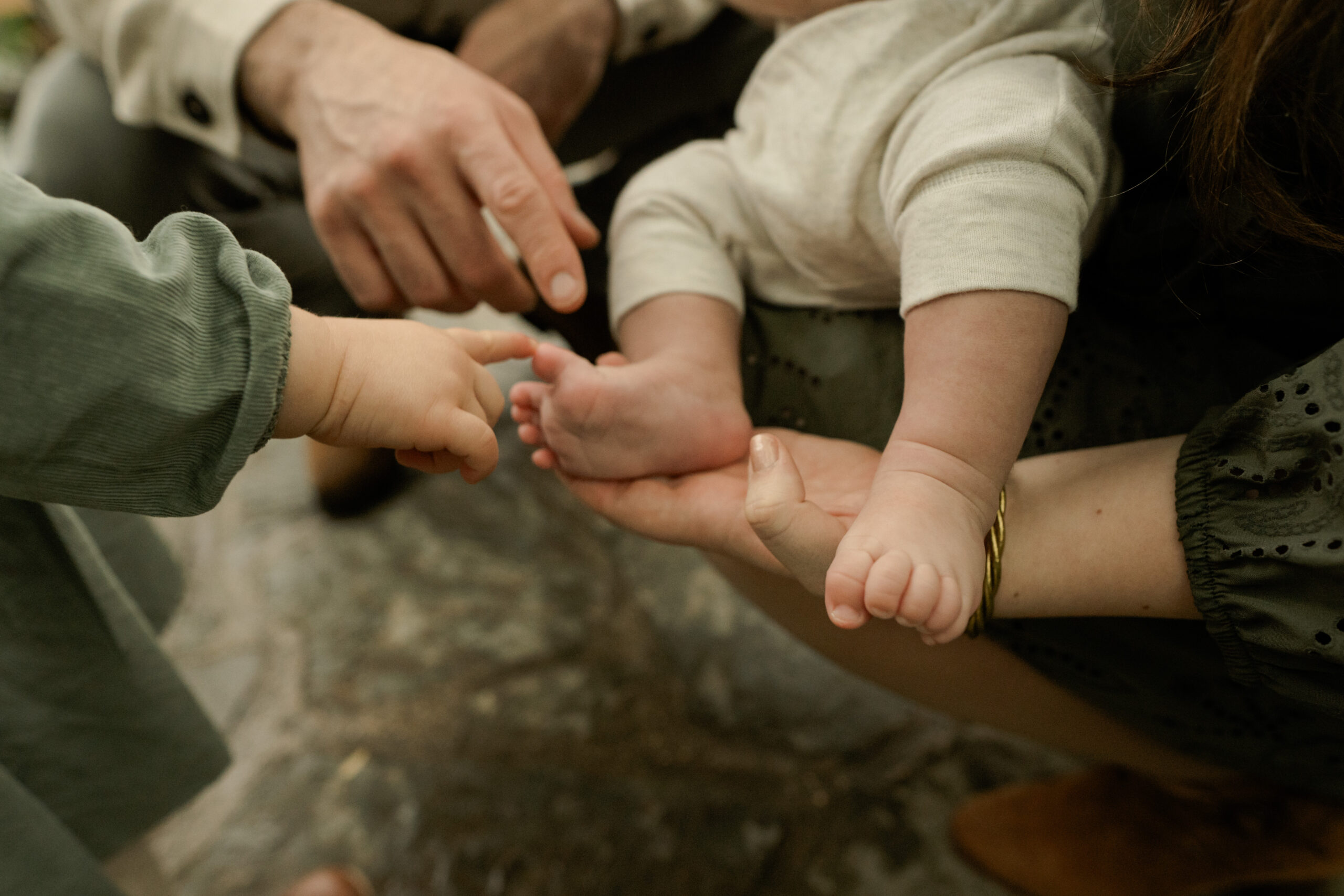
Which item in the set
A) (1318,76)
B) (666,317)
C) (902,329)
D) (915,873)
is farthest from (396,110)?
(915,873)

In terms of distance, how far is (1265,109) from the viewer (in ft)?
1.67

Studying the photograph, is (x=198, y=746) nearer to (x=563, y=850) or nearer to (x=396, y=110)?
(x=563, y=850)

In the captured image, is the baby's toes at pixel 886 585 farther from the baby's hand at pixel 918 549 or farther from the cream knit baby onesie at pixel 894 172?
the cream knit baby onesie at pixel 894 172

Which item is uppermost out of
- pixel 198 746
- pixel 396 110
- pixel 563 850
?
pixel 396 110

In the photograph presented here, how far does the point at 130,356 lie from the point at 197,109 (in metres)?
0.61

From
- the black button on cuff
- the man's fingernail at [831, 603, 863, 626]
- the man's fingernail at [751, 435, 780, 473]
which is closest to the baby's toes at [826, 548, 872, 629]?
the man's fingernail at [831, 603, 863, 626]

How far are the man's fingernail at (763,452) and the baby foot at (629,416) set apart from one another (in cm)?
10

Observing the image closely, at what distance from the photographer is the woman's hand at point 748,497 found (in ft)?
1.75

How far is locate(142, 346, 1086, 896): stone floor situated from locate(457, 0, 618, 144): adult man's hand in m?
0.63

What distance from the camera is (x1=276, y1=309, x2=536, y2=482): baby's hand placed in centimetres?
49

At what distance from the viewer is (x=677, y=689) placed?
3.56 ft

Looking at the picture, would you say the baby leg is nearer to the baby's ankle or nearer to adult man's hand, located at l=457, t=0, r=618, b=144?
the baby's ankle

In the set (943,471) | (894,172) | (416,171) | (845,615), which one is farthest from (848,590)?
(416,171)

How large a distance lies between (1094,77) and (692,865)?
0.85 meters
